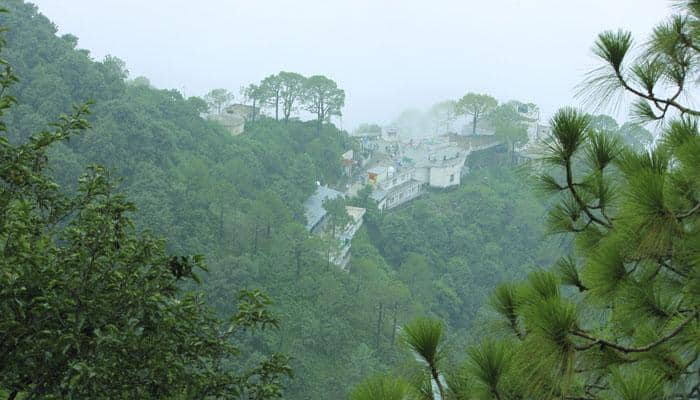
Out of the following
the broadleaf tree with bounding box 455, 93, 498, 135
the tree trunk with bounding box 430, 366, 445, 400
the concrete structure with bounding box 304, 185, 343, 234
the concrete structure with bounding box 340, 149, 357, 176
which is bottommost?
the concrete structure with bounding box 304, 185, 343, 234

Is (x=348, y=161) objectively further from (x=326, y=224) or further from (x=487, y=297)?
(x=487, y=297)

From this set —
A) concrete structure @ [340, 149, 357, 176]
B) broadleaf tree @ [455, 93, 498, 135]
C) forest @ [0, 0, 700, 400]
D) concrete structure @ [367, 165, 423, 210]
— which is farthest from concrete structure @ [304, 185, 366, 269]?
forest @ [0, 0, 700, 400]

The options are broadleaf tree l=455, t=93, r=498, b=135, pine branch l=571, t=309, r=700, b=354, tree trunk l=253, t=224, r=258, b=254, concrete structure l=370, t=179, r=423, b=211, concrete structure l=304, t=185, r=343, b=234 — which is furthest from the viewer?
broadleaf tree l=455, t=93, r=498, b=135

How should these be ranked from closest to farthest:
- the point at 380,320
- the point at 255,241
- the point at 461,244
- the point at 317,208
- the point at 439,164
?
the point at 380,320, the point at 255,241, the point at 317,208, the point at 461,244, the point at 439,164

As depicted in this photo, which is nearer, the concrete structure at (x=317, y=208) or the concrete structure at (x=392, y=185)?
the concrete structure at (x=317, y=208)

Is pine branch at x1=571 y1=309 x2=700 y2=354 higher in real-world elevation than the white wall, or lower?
higher

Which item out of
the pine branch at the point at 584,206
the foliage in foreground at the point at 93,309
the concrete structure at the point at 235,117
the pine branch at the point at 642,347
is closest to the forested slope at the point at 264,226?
the concrete structure at the point at 235,117

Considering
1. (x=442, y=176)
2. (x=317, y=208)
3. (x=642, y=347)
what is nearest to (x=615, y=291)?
(x=642, y=347)

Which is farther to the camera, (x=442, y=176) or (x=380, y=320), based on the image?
(x=442, y=176)

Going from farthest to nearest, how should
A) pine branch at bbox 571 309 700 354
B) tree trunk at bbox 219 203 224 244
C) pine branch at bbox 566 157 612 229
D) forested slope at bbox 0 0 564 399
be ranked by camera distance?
tree trunk at bbox 219 203 224 244 < forested slope at bbox 0 0 564 399 < pine branch at bbox 566 157 612 229 < pine branch at bbox 571 309 700 354

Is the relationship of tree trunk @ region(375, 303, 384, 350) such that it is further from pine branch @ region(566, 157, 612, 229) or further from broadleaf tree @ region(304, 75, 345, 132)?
pine branch @ region(566, 157, 612, 229)

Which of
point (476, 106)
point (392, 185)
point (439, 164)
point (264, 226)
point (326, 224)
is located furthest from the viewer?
point (476, 106)

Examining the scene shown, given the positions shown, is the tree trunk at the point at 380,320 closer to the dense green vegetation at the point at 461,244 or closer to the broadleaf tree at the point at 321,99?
the dense green vegetation at the point at 461,244

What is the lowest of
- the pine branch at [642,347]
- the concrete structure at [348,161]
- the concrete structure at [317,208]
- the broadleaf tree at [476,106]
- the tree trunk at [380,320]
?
the tree trunk at [380,320]
